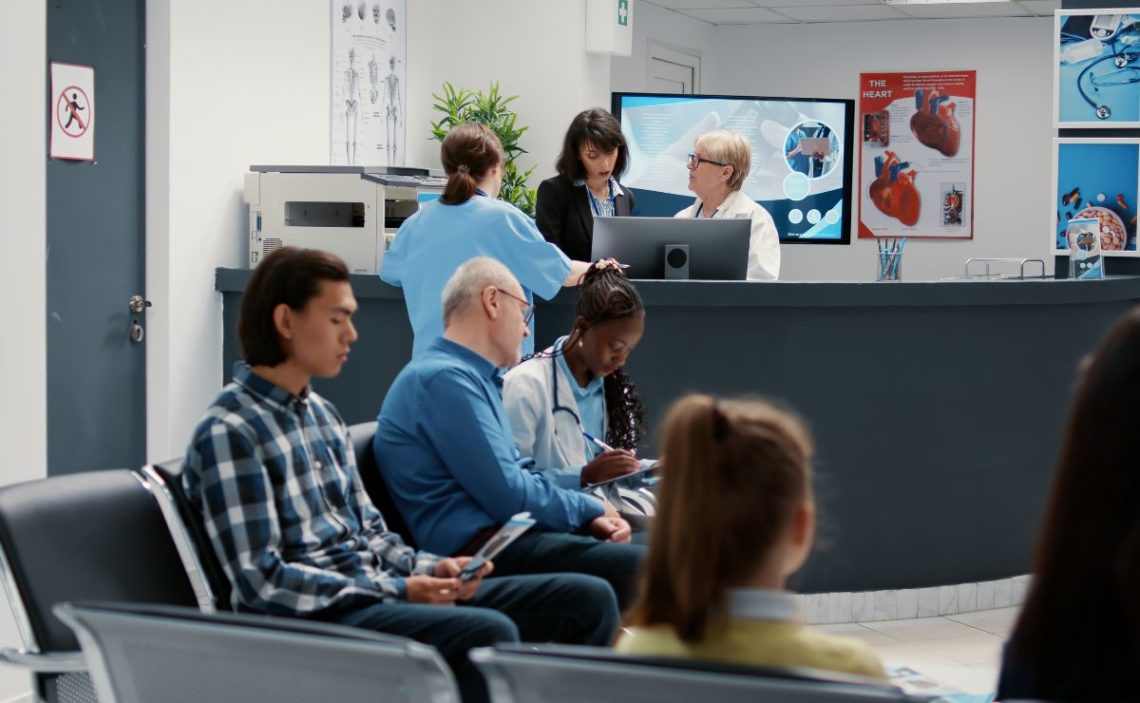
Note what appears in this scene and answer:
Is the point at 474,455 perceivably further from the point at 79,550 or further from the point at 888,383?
the point at 888,383

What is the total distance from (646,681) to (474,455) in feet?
5.16

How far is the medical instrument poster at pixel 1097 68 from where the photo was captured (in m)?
5.42

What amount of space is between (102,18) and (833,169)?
459cm

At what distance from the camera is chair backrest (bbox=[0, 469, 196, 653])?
2.08 m

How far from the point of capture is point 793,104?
7957 mm

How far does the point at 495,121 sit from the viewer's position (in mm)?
6664

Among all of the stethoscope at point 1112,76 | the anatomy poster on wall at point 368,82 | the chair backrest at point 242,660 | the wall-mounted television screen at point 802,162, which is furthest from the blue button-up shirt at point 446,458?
the wall-mounted television screen at point 802,162

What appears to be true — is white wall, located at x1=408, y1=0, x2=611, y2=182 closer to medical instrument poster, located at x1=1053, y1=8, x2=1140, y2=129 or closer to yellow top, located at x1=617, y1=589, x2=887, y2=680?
medical instrument poster, located at x1=1053, y1=8, x2=1140, y2=129

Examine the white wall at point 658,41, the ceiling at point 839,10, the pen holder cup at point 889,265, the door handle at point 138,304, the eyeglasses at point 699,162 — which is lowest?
the door handle at point 138,304

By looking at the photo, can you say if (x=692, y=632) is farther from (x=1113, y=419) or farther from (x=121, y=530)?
(x=121, y=530)

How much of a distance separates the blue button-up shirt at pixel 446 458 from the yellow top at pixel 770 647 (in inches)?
53.6

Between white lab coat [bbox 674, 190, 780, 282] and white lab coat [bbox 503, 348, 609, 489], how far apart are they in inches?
68.2

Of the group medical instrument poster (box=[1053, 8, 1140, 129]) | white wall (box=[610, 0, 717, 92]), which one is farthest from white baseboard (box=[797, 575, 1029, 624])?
white wall (box=[610, 0, 717, 92])

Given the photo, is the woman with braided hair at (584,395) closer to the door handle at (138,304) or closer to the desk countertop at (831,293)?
the desk countertop at (831,293)
